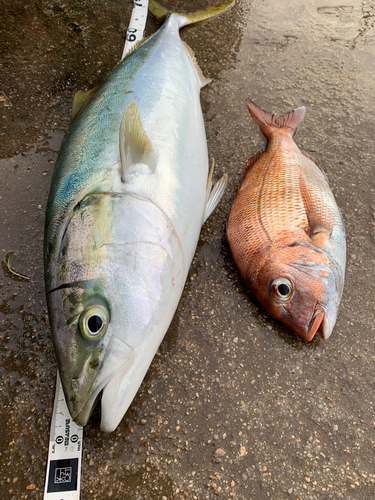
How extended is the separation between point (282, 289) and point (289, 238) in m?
0.34

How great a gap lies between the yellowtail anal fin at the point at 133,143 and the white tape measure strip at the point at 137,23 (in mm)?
2161

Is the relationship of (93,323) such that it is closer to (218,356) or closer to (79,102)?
(218,356)

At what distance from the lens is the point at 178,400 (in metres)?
1.97

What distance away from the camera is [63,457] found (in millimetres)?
1787

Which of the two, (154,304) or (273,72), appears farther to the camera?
(273,72)

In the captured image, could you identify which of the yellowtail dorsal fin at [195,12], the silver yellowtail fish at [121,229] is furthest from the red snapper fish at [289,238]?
the yellowtail dorsal fin at [195,12]

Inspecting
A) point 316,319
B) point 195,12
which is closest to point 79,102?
point 195,12

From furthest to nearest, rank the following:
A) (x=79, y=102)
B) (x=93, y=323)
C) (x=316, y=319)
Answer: (x=79, y=102) → (x=316, y=319) → (x=93, y=323)

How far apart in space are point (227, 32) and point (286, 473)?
4.21m

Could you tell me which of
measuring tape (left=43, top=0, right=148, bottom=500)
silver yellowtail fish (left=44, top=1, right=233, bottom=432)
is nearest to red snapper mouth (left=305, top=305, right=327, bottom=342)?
silver yellowtail fish (left=44, top=1, right=233, bottom=432)

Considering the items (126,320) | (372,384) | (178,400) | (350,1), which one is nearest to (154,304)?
(126,320)

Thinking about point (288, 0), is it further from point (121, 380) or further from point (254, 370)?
point (121, 380)

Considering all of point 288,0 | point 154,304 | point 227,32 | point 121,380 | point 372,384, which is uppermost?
point 288,0

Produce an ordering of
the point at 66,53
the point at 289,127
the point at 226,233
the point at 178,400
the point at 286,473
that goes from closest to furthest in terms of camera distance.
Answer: the point at 286,473
the point at 178,400
the point at 226,233
the point at 289,127
the point at 66,53
